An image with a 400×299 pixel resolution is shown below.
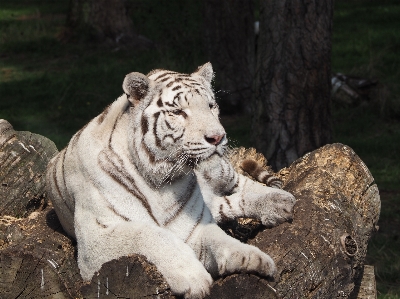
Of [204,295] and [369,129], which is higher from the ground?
[204,295]

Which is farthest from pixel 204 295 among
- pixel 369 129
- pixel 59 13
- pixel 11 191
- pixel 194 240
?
pixel 59 13

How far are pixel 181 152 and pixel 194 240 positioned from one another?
0.51m

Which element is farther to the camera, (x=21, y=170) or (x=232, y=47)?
(x=232, y=47)

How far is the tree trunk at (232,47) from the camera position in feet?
32.5

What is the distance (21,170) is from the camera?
5.09 m

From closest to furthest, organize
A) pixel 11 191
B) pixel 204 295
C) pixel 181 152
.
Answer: pixel 204 295 → pixel 181 152 → pixel 11 191

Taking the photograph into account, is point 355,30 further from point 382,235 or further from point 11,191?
point 11,191

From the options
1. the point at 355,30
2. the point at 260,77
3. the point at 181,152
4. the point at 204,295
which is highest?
the point at 181,152

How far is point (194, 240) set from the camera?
12.8 ft

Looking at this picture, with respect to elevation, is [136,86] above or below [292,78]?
above

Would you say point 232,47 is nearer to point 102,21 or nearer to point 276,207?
point 102,21

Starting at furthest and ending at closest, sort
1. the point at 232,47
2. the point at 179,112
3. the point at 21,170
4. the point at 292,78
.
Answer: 1. the point at 232,47
2. the point at 292,78
3. the point at 21,170
4. the point at 179,112

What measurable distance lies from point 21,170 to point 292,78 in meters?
2.60

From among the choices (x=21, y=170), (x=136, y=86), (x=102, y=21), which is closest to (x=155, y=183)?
(x=136, y=86)
